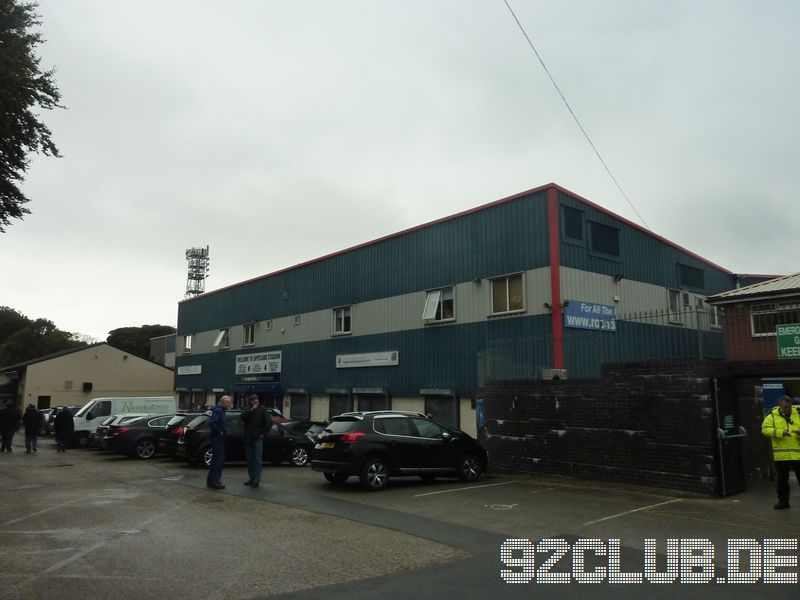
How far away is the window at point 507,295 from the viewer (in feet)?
64.6

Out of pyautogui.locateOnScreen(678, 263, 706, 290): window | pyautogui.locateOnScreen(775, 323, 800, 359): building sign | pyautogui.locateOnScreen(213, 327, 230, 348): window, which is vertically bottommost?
pyautogui.locateOnScreen(775, 323, 800, 359): building sign

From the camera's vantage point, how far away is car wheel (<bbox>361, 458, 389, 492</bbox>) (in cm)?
1238

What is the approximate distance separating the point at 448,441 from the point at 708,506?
5.17 meters

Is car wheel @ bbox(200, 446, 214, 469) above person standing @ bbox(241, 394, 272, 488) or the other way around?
the other way around

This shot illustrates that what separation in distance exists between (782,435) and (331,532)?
6.92m

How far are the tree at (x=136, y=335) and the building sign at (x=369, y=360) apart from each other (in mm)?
68865

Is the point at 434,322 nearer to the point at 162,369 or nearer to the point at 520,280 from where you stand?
the point at 520,280

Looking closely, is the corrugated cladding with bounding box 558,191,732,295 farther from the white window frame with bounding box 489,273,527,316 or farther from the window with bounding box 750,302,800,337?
the window with bounding box 750,302,800,337

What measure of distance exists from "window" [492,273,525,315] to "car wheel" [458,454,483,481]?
654 cm

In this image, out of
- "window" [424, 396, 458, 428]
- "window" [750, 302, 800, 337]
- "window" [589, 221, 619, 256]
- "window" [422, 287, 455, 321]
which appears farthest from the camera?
"window" [422, 287, 455, 321]

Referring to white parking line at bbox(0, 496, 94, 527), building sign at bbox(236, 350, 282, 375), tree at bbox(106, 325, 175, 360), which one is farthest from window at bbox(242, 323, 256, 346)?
tree at bbox(106, 325, 175, 360)

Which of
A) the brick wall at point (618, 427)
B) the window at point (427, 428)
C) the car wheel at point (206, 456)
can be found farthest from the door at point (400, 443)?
the car wheel at point (206, 456)

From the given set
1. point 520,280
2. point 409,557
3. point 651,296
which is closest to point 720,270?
point 651,296

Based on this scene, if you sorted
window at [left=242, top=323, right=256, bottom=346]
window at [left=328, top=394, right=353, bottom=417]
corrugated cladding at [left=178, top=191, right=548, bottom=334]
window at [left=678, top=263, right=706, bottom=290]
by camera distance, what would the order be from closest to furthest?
1. corrugated cladding at [left=178, top=191, right=548, bottom=334]
2. window at [left=678, top=263, right=706, bottom=290]
3. window at [left=328, top=394, right=353, bottom=417]
4. window at [left=242, top=323, right=256, bottom=346]
